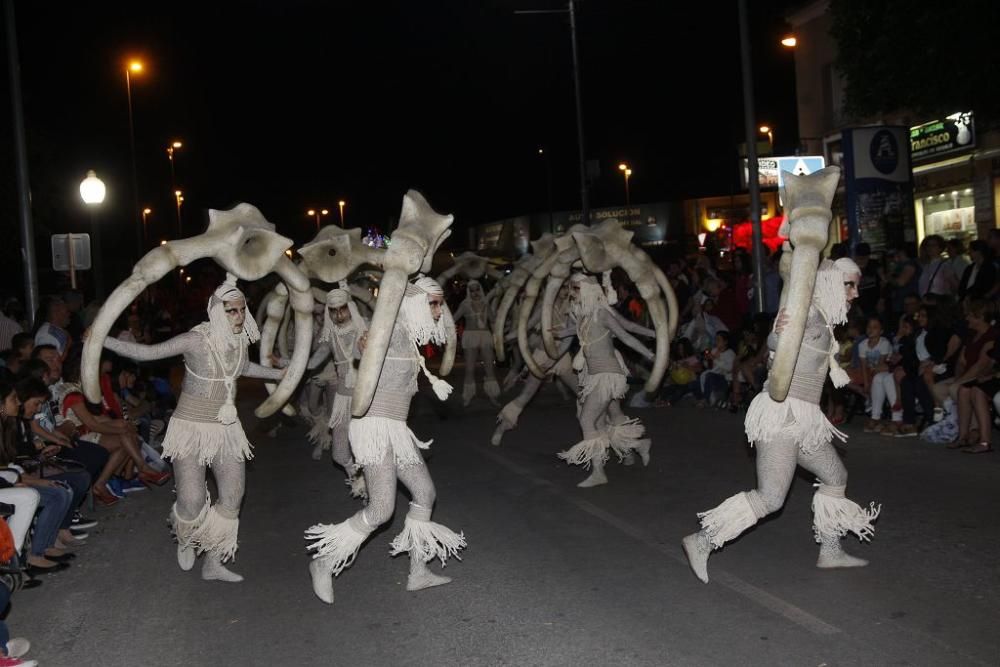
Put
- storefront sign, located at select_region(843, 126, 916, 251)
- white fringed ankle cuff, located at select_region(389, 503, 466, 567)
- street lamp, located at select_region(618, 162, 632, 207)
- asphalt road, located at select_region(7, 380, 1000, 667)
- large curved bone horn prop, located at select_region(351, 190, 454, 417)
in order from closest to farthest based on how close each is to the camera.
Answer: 1. asphalt road, located at select_region(7, 380, 1000, 667)
2. large curved bone horn prop, located at select_region(351, 190, 454, 417)
3. white fringed ankle cuff, located at select_region(389, 503, 466, 567)
4. storefront sign, located at select_region(843, 126, 916, 251)
5. street lamp, located at select_region(618, 162, 632, 207)

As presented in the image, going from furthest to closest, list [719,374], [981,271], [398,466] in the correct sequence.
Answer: [719,374]
[981,271]
[398,466]

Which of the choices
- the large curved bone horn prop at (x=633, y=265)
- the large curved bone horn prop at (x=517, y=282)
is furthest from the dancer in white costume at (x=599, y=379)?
the large curved bone horn prop at (x=517, y=282)

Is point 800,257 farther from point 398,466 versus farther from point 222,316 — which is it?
point 222,316

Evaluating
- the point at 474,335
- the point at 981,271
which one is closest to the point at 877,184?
the point at 981,271

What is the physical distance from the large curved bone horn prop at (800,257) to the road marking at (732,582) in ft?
3.84

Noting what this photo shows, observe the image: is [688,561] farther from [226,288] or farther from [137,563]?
[137,563]

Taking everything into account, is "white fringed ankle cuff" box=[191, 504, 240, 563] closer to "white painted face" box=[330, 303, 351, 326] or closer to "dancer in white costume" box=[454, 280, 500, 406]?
"white painted face" box=[330, 303, 351, 326]

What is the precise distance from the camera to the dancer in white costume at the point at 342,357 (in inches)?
382

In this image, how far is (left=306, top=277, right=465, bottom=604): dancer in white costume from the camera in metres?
6.78

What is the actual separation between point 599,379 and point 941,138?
71.7 feet

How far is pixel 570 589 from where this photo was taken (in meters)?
6.85

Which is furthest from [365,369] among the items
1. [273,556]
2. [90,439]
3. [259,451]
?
[259,451]

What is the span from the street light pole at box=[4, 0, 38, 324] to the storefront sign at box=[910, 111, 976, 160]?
20.3 m

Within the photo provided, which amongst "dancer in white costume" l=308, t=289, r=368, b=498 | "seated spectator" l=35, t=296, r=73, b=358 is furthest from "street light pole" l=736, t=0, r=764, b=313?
"seated spectator" l=35, t=296, r=73, b=358
